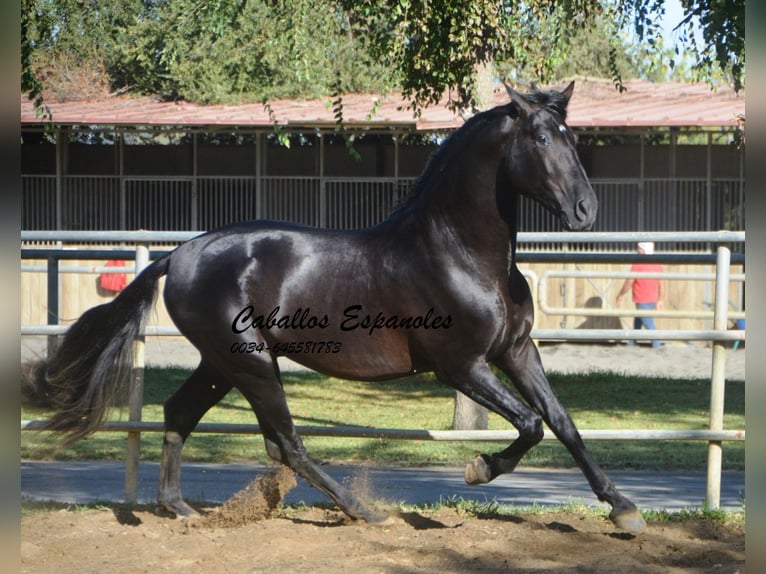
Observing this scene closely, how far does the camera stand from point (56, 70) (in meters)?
7.71

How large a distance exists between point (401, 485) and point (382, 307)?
2.32 metres

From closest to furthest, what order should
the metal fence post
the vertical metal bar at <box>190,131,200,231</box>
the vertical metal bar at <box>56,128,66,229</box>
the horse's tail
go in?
the horse's tail, the metal fence post, the vertical metal bar at <box>56,128,66,229</box>, the vertical metal bar at <box>190,131,200,231</box>

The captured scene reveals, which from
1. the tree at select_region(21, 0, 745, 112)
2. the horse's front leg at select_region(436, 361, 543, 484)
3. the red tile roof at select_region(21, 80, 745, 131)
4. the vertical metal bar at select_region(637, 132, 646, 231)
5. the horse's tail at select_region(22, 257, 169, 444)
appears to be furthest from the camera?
the vertical metal bar at select_region(637, 132, 646, 231)

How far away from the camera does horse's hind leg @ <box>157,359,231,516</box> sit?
540cm

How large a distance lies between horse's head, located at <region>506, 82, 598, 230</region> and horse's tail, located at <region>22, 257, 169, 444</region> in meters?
2.09

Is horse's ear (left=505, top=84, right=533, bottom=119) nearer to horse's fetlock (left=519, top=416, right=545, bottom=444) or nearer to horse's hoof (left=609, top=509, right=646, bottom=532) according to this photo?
horse's fetlock (left=519, top=416, right=545, bottom=444)

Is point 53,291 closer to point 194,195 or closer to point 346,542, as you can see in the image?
point 346,542

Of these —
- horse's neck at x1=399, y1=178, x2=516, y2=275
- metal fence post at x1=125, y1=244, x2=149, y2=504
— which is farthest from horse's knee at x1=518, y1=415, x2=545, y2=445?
metal fence post at x1=125, y1=244, x2=149, y2=504

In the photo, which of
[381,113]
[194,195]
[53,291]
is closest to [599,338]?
[53,291]

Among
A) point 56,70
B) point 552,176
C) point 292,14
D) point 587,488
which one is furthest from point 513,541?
point 56,70

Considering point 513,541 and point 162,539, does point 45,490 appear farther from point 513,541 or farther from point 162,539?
point 513,541

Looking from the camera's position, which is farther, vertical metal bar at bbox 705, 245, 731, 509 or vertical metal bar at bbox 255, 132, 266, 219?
vertical metal bar at bbox 255, 132, 266, 219

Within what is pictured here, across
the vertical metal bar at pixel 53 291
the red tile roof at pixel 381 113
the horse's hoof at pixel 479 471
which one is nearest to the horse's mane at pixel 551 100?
the horse's hoof at pixel 479 471

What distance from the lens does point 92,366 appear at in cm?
541
